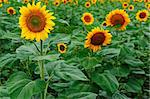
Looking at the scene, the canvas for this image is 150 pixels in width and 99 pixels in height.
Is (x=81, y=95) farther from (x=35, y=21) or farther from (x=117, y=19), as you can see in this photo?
(x=117, y=19)

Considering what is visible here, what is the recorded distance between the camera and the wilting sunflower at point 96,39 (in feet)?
8.48

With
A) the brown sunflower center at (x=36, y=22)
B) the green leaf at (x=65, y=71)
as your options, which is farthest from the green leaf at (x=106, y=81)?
the brown sunflower center at (x=36, y=22)

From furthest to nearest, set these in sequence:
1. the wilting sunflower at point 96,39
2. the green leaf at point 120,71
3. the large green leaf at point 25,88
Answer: the green leaf at point 120,71 → the wilting sunflower at point 96,39 → the large green leaf at point 25,88

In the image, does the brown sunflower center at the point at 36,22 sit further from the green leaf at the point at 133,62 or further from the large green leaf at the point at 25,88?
the green leaf at the point at 133,62

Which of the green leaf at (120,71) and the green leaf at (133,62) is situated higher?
the green leaf at (133,62)

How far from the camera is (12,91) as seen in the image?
6.73ft

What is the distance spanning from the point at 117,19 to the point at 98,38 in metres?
0.43

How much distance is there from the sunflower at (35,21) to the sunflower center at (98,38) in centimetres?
51

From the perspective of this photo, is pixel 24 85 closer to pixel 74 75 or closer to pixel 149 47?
pixel 74 75

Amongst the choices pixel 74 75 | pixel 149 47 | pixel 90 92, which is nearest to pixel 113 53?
pixel 90 92

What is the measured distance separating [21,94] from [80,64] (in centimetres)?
63

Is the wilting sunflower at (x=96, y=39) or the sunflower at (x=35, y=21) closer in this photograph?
the sunflower at (x=35, y=21)

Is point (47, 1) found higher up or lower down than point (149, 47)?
higher up

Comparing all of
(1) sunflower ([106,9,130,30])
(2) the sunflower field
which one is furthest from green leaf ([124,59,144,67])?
(1) sunflower ([106,9,130,30])
